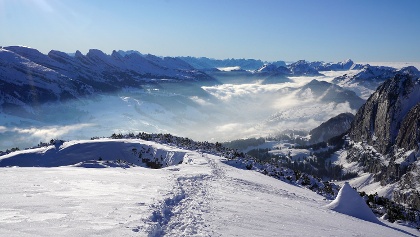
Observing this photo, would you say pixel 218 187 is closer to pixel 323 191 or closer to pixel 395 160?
pixel 323 191

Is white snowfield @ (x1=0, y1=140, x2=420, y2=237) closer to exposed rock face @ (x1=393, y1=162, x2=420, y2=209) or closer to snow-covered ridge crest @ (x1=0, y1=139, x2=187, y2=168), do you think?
snow-covered ridge crest @ (x1=0, y1=139, x2=187, y2=168)

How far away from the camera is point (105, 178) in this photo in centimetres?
1948

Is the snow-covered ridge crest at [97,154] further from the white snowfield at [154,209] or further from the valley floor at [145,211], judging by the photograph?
the valley floor at [145,211]

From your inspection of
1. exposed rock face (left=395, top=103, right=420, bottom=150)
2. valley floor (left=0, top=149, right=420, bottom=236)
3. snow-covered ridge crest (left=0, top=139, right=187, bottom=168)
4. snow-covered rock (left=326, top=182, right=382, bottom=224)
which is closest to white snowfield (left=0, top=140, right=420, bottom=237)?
valley floor (left=0, top=149, right=420, bottom=236)

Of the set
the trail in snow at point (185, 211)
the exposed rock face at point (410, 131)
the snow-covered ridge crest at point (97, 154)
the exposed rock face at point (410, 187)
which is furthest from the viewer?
the exposed rock face at point (410, 131)

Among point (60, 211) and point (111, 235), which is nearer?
point (111, 235)

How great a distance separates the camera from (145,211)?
1200cm

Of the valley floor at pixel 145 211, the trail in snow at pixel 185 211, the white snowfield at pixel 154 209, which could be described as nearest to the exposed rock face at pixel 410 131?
the white snowfield at pixel 154 209

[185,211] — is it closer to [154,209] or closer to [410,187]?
[154,209]

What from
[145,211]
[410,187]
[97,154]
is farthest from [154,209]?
[410,187]

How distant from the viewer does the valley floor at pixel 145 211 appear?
983 centimetres

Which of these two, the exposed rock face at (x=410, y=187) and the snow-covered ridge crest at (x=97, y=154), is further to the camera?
the exposed rock face at (x=410, y=187)

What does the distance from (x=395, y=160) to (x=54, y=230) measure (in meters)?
211

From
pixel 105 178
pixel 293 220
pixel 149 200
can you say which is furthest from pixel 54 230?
pixel 105 178
